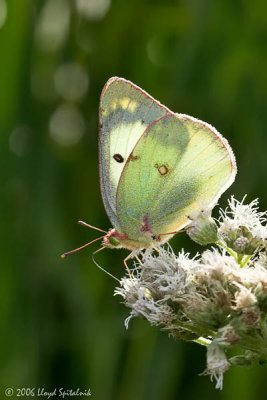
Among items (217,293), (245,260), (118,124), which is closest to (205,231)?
(245,260)

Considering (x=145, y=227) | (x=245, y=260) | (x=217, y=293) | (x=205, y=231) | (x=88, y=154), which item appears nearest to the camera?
(x=217, y=293)

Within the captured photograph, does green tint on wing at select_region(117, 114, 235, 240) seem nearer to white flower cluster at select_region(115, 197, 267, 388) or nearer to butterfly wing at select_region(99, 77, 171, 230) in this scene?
butterfly wing at select_region(99, 77, 171, 230)

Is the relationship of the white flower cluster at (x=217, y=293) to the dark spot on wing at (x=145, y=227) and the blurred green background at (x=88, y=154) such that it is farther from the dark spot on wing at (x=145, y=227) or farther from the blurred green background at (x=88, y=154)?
the blurred green background at (x=88, y=154)

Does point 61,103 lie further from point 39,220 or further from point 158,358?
point 158,358

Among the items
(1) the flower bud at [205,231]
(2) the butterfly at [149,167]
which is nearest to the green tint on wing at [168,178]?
(2) the butterfly at [149,167]

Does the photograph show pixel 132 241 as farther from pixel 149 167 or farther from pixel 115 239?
pixel 149 167
